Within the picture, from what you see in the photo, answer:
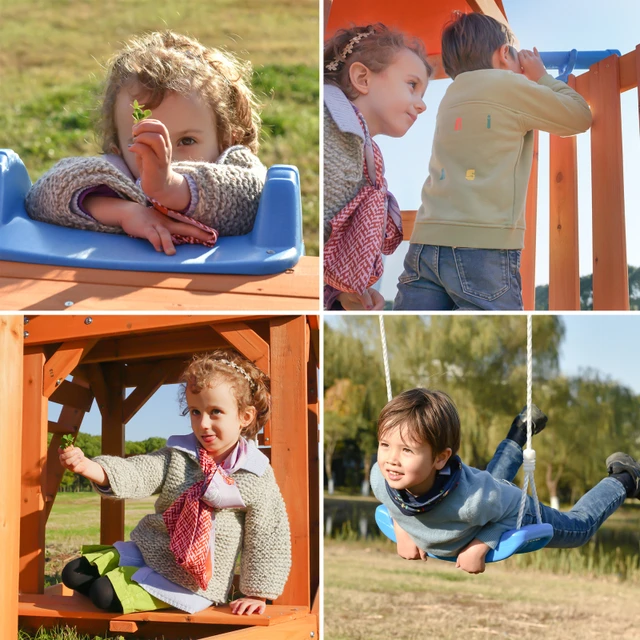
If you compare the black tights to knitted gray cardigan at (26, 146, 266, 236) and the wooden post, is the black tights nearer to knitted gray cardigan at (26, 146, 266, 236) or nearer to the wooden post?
knitted gray cardigan at (26, 146, 266, 236)

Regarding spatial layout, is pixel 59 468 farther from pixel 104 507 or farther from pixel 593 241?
pixel 593 241

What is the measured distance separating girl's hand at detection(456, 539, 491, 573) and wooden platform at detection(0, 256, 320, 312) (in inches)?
25.2

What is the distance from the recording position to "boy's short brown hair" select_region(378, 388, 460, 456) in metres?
1.78

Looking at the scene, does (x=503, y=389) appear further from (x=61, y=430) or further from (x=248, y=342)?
(x=248, y=342)

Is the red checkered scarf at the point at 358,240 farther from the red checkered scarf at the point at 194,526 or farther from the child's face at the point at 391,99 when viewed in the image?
the red checkered scarf at the point at 194,526

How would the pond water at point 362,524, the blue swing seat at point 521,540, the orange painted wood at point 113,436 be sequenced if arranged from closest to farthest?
1. the blue swing seat at point 521,540
2. the orange painted wood at point 113,436
3. the pond water at point 362,524

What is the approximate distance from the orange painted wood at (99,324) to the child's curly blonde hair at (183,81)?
1.61 feet

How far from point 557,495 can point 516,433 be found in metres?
5.07

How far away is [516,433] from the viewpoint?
7.08 ft

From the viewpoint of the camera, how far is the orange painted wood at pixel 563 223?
8.49 ft

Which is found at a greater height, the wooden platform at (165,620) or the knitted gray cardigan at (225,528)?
the knitted gray cardigan at (225,528)

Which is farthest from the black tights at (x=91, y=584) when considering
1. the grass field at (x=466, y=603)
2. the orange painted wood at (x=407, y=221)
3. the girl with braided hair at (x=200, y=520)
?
the grass field at (x=466, y=603)

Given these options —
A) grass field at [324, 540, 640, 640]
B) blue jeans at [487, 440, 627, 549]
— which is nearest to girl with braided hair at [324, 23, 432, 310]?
blue jeans at [487, 440, 627, 549]

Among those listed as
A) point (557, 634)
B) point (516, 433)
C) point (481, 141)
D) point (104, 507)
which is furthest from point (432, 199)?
point (557, 634)
